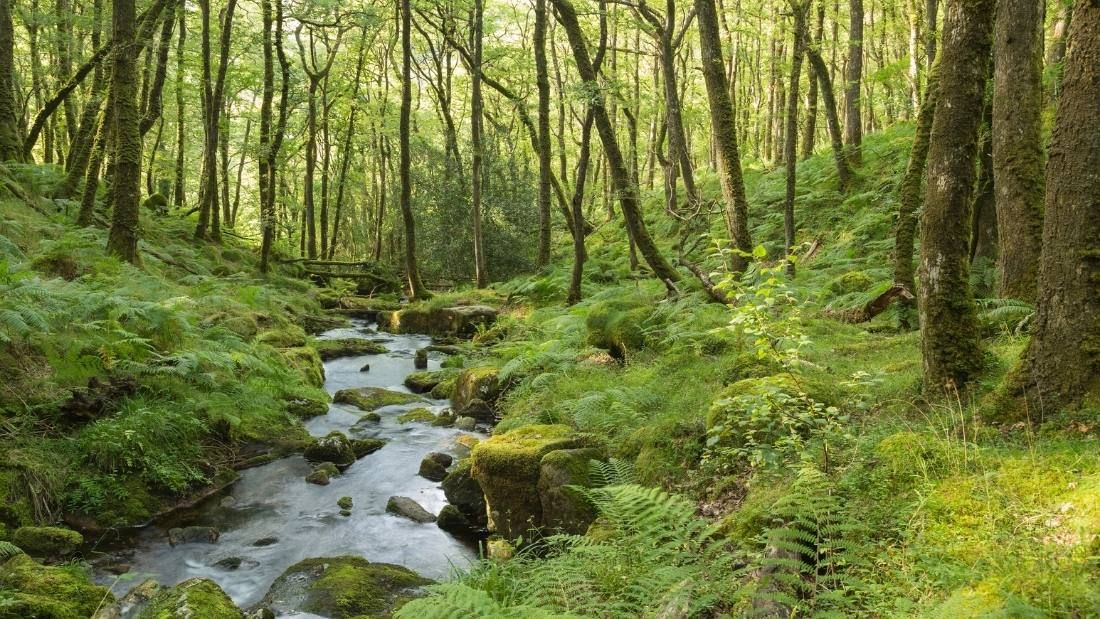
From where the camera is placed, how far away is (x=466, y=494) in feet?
25.5

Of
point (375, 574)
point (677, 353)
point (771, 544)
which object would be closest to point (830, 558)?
point (771, 544)

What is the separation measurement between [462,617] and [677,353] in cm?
580

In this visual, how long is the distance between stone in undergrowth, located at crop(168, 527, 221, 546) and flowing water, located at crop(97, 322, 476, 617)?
75mm

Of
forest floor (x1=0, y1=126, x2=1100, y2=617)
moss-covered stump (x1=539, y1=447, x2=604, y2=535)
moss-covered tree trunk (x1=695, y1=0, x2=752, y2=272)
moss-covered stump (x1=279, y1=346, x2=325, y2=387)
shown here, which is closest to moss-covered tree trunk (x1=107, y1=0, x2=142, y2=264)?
forest floor (x1=0, y1=126, x2=1100, y2=617)

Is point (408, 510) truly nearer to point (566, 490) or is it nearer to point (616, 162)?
point (566, 490)

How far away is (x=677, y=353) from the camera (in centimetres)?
871

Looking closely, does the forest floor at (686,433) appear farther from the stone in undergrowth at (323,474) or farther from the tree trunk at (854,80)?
the tree trunk at (854,80)

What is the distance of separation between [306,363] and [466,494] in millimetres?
5631

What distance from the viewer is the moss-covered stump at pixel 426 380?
42.1 ft

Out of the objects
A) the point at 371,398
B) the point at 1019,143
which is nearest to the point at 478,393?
the point at 371,398

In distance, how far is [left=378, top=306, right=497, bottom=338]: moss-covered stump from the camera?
17203 millimetres

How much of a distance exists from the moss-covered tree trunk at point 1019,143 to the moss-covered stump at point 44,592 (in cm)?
862

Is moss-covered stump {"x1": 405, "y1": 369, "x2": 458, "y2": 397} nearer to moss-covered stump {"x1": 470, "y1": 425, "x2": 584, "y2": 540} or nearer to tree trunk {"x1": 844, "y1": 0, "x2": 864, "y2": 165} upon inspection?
moss-covered stump {"x1": 470, "y1": 425, "x2": 584, "y2": 540}

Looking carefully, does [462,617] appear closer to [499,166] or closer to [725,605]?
[725,605]
